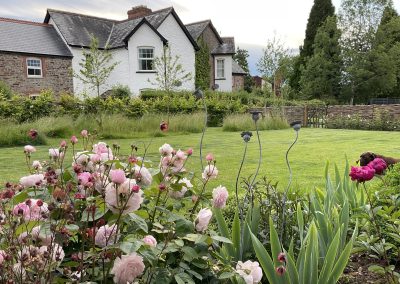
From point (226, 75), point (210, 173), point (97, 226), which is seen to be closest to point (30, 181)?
point (97, 226)

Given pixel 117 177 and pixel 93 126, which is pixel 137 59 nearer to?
pixel 93 126

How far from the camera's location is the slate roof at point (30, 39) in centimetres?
2241

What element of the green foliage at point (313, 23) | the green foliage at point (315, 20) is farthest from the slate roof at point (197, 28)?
the green foliage at point (315, 20)

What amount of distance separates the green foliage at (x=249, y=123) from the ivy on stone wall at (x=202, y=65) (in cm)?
1150

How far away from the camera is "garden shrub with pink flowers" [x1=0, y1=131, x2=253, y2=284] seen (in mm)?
1263

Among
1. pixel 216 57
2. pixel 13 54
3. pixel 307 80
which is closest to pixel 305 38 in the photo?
pixel 307 80

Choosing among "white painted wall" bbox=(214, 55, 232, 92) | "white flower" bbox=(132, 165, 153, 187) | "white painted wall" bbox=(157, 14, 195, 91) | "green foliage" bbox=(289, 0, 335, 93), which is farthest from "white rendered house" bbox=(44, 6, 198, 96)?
"white flower" bbox=(132, 165, 153, 187)

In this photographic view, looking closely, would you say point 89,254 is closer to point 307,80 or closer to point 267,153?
point 267,153

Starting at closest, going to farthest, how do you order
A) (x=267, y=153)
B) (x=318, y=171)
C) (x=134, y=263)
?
(x=134, y=263) < (x=318, y=171) < (x=267, y=153)

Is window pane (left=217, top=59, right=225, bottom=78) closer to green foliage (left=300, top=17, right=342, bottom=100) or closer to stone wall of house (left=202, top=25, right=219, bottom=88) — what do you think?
stone wall of house (left=202, top=25, right=219, bottom=88)

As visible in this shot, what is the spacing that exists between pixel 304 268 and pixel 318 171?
4729mm

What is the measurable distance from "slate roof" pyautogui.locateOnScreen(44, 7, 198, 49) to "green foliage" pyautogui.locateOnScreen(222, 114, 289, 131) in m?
11.2

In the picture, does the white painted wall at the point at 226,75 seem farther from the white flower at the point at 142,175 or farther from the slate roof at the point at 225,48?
the white flower at the point at 142,175

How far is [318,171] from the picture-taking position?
6242mm
